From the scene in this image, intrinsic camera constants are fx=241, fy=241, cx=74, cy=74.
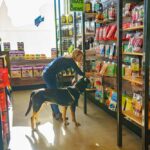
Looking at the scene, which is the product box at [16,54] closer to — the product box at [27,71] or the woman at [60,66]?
the product box at [27,71]

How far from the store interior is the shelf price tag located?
0.7 inches

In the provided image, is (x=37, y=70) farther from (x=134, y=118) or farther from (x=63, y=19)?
(x=134, y=118)

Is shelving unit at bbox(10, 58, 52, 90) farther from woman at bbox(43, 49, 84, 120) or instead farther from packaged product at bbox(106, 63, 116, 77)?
packaged product at bbox(106, 63, 116, 77)

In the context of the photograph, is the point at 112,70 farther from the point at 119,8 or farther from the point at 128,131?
the point at 119,8

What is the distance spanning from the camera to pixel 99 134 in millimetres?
3566

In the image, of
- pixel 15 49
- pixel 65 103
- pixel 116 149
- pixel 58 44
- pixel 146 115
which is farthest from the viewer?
pixel 15 49

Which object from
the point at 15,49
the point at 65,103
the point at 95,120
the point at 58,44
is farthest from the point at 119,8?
the point at 15,49

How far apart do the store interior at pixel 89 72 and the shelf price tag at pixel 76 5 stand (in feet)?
0.06

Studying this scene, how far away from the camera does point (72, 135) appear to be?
11.7ft

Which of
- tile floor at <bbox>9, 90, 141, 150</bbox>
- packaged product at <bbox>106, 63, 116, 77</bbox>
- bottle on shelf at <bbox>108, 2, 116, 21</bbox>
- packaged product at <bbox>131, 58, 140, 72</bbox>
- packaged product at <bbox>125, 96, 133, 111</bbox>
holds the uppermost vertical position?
bottle on shelf at <bbox>108, 2, 116, 21</bbox>

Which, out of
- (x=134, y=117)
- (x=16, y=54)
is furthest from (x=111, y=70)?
(x=16, y=54)

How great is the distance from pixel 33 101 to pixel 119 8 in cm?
192

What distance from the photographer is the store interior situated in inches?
116

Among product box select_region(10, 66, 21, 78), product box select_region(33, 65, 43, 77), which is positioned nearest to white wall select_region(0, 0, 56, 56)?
product box select_region(33, 65, 43, 77)
